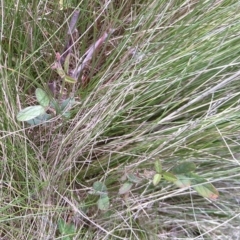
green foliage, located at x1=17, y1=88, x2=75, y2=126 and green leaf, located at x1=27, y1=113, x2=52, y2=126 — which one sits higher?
green foliage, located at x1=17, y1=88, x2=75, y2=126

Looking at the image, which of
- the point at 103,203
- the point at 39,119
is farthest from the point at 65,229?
the point at 39,119

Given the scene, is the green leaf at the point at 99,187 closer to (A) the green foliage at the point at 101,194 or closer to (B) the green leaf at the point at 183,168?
(A) the green foliage at the point at 101,194

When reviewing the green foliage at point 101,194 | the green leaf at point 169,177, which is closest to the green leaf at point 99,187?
the green foliage at point 101,194

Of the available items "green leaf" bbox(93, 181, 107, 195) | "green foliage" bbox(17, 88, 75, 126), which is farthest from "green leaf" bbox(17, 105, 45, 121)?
"green leaf" bbox(93, 181, 107, 195)

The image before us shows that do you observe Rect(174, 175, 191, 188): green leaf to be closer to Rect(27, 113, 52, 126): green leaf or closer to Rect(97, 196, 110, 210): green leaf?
Rect(97, 196, 110, 210): green leaf

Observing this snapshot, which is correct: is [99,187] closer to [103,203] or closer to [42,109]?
[103,203]

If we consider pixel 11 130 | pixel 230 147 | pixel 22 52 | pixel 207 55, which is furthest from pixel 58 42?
pixel 230 147
